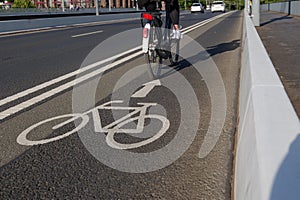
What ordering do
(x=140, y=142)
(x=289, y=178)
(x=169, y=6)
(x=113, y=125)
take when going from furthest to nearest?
(x=169, y=6), (x=113, y=125), (x=140, y=142), (x=289, y=178)

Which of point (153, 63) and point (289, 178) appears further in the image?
point (153, 63)

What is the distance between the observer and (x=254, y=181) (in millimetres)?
1739

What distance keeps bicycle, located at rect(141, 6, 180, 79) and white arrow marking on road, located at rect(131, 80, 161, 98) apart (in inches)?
10.5

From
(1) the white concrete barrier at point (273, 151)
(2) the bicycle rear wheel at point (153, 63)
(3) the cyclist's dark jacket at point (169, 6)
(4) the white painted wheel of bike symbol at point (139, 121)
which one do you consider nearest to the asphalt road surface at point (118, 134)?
(4) the white painted wheel of bike symbol at point (139, 121)

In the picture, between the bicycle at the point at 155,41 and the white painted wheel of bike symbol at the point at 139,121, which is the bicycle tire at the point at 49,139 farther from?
the bicycle at the point at 155,41

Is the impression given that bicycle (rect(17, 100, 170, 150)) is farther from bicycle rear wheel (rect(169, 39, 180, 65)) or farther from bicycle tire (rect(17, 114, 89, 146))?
bicycle rear wheel (rect(169, 39, 180, 65))

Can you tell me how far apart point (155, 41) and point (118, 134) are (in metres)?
3.07

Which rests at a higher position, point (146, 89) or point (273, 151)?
point (273, 151)

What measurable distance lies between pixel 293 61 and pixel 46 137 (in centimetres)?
601

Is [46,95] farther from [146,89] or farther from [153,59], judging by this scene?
[153,59]

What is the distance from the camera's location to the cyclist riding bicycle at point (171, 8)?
6.52m

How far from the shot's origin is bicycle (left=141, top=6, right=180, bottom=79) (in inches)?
249

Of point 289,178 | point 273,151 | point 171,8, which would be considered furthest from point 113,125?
point 171,8

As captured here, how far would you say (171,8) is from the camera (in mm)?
6844
